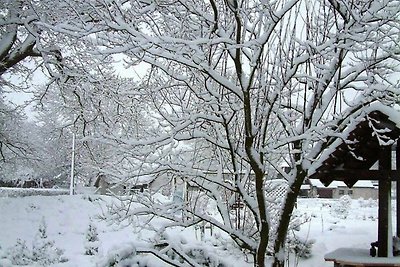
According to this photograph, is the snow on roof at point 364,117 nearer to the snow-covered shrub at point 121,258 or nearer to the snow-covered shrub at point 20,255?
the snow-covered shrub at point 121,258

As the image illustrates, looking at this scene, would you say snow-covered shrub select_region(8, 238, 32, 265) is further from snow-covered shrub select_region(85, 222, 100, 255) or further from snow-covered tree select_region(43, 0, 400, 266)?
snow-covered tree select_region(43, 0, 400, 266)

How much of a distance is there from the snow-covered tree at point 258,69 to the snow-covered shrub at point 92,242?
6838 mm

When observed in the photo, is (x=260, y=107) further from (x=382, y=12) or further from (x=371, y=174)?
(x=371, y=174)

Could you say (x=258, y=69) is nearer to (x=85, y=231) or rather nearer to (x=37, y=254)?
(x=37, y=254)

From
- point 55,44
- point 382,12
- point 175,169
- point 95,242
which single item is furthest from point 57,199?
point 382,12

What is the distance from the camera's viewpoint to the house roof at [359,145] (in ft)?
15.7

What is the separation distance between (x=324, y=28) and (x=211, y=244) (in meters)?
7.12

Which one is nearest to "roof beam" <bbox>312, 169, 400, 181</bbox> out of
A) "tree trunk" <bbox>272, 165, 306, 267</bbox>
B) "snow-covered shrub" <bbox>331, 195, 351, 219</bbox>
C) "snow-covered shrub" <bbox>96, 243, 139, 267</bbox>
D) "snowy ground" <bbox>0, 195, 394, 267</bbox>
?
"tree trunk" <bbox>272, 165, 306, 267</bbox>

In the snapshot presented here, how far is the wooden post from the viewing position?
5.54 m

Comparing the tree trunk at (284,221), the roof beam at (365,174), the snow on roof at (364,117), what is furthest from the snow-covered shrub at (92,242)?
the snow on roof at (364,117)

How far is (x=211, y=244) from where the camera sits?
35.5 ft

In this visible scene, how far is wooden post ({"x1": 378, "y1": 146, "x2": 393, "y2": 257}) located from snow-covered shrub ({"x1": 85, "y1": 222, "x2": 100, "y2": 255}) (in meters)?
7.56

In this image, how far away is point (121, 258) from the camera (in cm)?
782

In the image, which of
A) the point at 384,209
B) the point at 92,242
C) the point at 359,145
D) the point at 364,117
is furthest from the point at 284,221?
the point at 92,242
